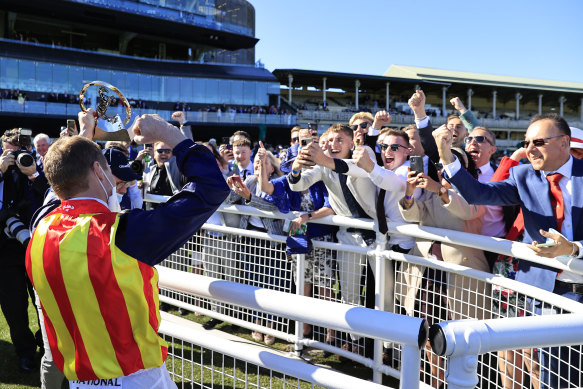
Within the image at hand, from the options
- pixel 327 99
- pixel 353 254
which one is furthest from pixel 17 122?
pixel 353 254

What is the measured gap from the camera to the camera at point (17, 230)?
3.44 meters

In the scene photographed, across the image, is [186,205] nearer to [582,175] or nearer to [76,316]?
[76,316]

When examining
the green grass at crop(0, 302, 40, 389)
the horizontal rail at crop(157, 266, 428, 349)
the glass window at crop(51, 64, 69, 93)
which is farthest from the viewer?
the glass window at crop(51, 64, 69, 93)

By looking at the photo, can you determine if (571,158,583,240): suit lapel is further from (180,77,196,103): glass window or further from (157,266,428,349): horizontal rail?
(180,77,196,103): glass window

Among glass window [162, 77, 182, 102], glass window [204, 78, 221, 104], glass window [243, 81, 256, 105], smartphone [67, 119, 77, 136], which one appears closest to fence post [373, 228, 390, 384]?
smartphone [67, 119, 77, 136]

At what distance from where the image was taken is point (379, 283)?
345 cm

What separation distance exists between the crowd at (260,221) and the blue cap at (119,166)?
0.6 inches

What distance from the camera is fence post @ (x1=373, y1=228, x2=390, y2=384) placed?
3434mm

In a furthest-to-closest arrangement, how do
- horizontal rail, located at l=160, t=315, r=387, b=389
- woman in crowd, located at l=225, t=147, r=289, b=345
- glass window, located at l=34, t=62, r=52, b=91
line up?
glass window, located at l=34, t=62, r=52, b=91 < woman in crowd, located at l=225, t=147, r=289, b=345 < horizontal rail, located at l=160, t=315, r=387, b=389

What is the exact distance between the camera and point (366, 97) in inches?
2217

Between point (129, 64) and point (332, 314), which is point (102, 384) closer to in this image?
point (332, 314)

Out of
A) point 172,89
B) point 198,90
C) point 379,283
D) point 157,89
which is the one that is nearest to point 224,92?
point 198,90

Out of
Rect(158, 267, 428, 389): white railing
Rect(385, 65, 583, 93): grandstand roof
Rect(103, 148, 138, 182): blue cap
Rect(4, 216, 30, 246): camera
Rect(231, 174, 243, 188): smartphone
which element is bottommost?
Rect(4, 216, 30, 246): camera

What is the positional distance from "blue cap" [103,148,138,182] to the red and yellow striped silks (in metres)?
1.60
